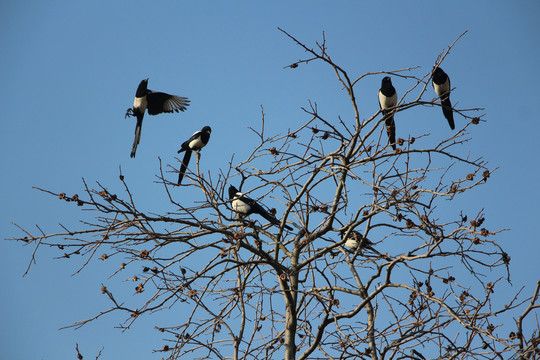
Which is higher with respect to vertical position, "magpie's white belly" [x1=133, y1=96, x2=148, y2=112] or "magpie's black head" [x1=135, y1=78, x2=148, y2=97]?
"magpie's black head" [x1=135, y1=78, x2=148, y2=97]

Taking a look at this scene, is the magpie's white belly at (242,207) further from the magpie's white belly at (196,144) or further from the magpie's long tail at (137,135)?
the magpie's white belly at (196,144)

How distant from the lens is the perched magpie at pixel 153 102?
631 cm

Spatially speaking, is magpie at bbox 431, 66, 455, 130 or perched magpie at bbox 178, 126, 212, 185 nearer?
magpie at bbox 431, 66, 455, 130

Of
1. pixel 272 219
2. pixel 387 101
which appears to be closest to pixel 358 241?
pixel 272 219

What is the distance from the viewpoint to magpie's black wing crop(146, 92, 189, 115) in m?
6.46

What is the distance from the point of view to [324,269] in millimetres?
3391

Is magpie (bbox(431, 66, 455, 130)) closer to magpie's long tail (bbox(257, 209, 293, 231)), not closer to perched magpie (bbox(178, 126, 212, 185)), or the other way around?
magpie's long tail (bbox(257, 209, 293, 231))

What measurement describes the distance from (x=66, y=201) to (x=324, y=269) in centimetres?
156

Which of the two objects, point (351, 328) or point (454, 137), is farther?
point (351, 328)

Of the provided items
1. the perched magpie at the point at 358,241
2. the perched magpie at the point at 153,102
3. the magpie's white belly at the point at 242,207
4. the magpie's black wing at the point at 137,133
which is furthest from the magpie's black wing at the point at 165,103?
the perched magpie at the point at 358,241

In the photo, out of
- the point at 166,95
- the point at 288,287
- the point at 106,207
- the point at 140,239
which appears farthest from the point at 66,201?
the point at 166,95

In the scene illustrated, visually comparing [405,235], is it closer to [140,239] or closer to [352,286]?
[352,286]

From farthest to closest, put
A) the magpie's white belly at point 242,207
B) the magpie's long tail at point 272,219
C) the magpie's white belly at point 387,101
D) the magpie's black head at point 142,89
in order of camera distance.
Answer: the magpie's black head at point 142,89, the magpie's white belly at point 387,101, the magpie's white belly at point 242,207, the magpie's long tail at point 272,219

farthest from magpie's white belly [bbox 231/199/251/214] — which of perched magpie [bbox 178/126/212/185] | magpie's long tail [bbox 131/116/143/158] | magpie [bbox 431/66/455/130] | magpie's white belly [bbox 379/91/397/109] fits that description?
magpie [bbox 431/66/455/130]
